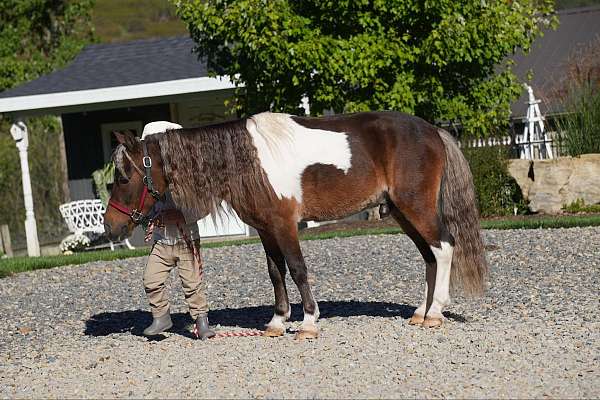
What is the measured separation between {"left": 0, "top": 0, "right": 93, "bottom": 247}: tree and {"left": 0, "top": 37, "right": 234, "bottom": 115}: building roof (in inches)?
136

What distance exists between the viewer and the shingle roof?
19688 mm

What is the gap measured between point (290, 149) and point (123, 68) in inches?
556

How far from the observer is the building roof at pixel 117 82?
18.7 metres

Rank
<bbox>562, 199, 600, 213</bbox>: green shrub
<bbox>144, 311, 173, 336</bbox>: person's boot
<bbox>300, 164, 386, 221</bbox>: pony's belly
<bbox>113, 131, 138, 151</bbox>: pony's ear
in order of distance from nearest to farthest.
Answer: <bbox>113, 131, 138, 151</bbox>: pony's ear, <bbox>300, 164, 386, 221</bbox>: pony's belly, <bbox>144, 311, 173, 336</bbox>: person's boot, <bbox>562, 199, 600, 213</bbox>: green shrub

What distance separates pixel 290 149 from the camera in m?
7.84

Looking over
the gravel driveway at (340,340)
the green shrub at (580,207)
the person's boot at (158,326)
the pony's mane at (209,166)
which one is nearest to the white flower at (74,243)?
the gravel driveway at (340,340)

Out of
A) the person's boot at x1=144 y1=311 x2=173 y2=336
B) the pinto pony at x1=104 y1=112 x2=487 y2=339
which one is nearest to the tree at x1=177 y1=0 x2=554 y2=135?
the pinto pony at x1=104 y1=112 x2=487 y2=339

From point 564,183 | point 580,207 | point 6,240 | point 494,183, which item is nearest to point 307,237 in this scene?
point 494,183

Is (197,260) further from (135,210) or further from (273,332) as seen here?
(273,332)

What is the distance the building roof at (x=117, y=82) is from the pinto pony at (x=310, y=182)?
397 inches

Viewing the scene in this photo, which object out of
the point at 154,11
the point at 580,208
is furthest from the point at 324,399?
the point at 154,11

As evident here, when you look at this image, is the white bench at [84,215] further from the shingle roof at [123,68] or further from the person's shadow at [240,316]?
the person's shadow at [240,316]

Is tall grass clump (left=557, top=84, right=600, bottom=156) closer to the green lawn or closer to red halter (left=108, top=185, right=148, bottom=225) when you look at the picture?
the green lawn

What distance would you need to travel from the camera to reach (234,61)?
54.4 ft
